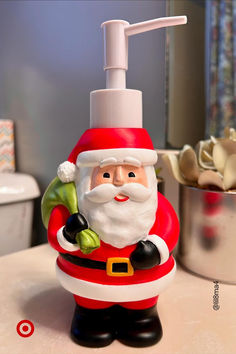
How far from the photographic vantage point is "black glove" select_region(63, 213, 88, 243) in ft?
1.16

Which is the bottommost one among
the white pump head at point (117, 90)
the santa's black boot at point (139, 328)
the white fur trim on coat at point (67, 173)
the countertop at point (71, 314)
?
Result: the countertop at point (71, 314)

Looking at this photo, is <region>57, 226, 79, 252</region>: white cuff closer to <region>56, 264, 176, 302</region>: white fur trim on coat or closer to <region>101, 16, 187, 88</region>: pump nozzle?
<region>56, 264, 176, 302</region>: white fur trim on coat

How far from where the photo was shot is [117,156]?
0.36 m

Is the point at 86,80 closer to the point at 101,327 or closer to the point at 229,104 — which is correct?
the point at 229,104

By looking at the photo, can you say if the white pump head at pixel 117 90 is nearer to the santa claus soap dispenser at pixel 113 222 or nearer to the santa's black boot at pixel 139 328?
the santa claus soap dispenser at pixel 113 222

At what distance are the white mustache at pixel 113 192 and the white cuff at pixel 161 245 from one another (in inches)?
1.7

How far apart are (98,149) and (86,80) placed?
0.53m

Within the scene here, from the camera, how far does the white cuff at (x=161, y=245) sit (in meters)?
0.36

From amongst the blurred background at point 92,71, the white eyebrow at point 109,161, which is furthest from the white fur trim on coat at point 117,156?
the blurred background at point 92,71

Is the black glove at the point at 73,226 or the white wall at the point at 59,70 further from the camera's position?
the white wall at the point at 59,70

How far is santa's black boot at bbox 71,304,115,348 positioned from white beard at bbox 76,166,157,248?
10 cm

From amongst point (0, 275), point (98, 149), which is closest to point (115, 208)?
point (98, 149)

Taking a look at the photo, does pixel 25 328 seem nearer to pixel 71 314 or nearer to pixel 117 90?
pixel 71 314

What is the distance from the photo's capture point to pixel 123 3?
0.75 m
